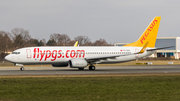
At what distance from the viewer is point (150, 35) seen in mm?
47656

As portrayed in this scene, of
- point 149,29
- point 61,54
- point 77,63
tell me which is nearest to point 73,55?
point 61,54

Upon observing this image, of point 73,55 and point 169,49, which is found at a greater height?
point 169,49

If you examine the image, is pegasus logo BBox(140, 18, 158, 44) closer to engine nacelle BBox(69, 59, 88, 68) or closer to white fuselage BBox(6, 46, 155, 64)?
white fuselage BBox(6, 46, 155, 64)

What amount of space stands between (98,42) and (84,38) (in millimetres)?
32748

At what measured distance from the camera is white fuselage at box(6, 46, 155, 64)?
40.3 metres

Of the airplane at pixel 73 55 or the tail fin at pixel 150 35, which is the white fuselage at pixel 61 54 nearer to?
the airplane at pixel 73 55

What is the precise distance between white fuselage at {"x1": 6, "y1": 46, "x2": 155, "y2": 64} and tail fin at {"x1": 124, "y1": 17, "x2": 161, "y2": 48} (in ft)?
9.61

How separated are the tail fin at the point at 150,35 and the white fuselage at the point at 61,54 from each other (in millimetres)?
2929

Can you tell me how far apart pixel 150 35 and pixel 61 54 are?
16.8 metres

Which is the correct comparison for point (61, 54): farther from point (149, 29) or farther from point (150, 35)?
point (149, 29)

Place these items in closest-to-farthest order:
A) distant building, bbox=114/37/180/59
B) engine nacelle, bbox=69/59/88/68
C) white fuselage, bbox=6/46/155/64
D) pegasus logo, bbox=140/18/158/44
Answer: engine nacelle, bbox=69/59/88/68
white fuselage, bbox=6/46/155/64
pegasus logo, bbox=140/18/158/44
distant building, bbox=114/37/180/59

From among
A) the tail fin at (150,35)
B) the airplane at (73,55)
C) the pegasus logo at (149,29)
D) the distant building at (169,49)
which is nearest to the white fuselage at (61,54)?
the airplane at (73,55)

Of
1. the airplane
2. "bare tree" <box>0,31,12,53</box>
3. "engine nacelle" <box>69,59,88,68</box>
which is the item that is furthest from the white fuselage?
"bare tree" <box>0,31,12,53</box>

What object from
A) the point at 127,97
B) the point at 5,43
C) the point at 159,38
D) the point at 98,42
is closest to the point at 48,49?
the point at 127,97
